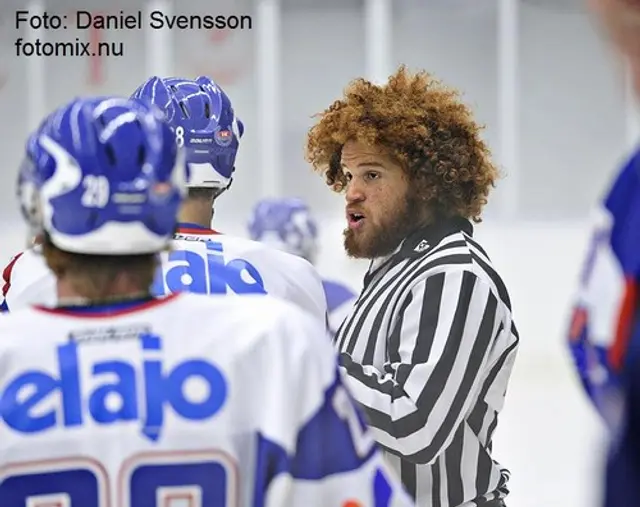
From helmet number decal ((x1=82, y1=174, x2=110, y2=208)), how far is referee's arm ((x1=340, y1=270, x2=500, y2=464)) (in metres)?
0.97

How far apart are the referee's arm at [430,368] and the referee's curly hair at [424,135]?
0.88ft

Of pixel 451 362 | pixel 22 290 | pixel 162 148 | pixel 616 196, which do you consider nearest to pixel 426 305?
pixel 451 362

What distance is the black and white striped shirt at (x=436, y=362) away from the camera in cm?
251

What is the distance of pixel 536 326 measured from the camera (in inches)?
346

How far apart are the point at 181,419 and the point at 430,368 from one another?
3.20 ft

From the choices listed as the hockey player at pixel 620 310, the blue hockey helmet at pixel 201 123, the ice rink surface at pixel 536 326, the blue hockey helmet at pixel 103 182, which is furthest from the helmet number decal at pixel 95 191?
the ice rink surface at pixel 536 326

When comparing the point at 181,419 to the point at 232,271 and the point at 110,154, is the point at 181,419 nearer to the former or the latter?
the point at 110,154

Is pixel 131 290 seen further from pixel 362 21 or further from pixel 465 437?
pixel 362 21

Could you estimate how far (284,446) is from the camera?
1.58 meters

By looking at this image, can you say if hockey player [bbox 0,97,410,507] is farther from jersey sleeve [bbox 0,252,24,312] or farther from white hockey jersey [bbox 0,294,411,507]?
jersey sleeve [bbox 0,252,24,312]

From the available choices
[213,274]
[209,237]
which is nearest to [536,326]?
[209,237]

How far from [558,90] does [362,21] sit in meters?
1.24

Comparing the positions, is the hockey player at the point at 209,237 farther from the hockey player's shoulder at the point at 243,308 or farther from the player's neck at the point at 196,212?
the hockey player's shoulder at the point at 243,308

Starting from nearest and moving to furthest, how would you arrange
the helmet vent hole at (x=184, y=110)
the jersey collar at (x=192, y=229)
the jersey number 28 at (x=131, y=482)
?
the jersey number 28 at (x=131, y=482) < the jersey collar at (x=192, y=229) < the helmet vent hole at (x=184, y=110)
